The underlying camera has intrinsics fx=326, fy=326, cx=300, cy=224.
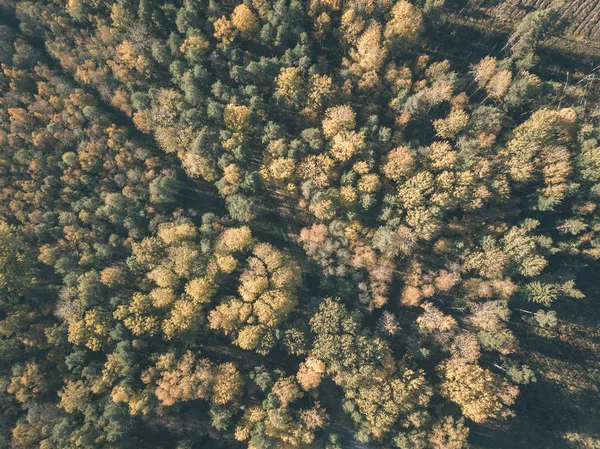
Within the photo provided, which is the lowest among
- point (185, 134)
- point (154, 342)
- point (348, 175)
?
point (154, 342)

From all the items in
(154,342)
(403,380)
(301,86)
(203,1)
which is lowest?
(154,342)

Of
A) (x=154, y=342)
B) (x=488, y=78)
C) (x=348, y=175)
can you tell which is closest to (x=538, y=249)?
(x=488, y=78)

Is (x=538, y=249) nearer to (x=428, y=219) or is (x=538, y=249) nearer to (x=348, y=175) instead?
(x=428, y=219)

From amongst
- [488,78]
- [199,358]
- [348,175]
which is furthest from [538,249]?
[199,358]

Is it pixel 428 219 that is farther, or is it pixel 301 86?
pixel 301 86

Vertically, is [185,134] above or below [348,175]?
below

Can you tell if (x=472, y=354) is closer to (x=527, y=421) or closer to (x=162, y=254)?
(x=527, y=421)
